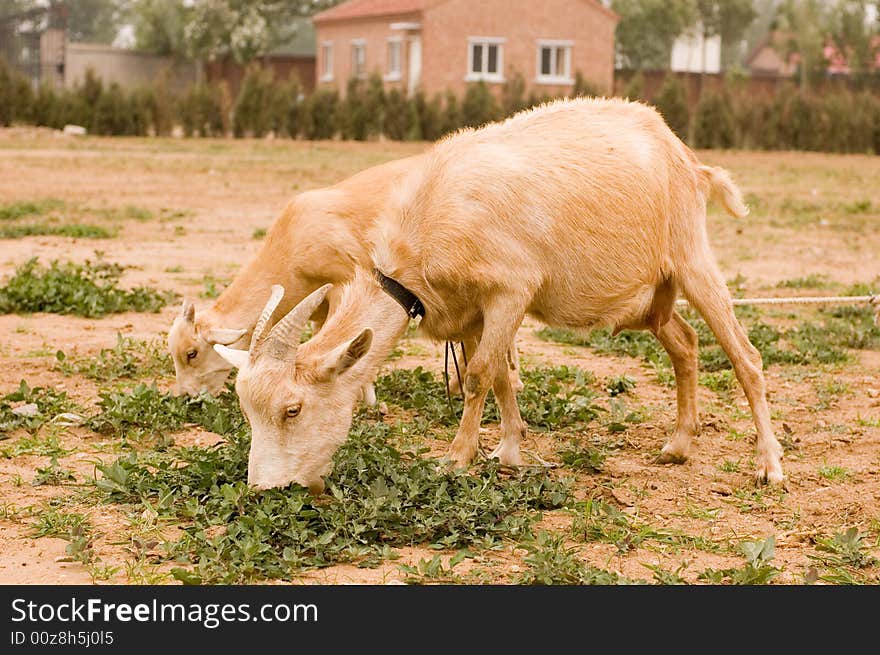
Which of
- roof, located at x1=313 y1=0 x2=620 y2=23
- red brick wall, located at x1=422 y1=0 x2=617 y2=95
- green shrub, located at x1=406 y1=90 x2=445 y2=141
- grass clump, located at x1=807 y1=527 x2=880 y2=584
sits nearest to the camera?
grass clump, located at x1=807 y1=527 x2=880 y2=584

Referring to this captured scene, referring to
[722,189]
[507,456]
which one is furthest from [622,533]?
[722,189]

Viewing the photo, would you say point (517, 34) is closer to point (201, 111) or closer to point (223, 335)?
point (201, 111)

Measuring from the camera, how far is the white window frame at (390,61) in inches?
2023

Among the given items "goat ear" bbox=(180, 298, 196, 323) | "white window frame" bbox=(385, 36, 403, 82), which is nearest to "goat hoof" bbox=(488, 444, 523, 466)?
"goat ear" bbox=(180, 298, 196, 323)

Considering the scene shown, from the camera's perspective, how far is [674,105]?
36125 millimetres

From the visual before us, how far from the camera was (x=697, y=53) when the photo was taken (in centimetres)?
8038

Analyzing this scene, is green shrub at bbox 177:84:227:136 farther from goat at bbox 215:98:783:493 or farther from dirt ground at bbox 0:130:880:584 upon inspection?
goat at bbox 215:98:783:493

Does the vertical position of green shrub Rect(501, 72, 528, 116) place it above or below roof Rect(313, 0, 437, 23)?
below

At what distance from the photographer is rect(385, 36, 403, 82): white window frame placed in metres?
51.4

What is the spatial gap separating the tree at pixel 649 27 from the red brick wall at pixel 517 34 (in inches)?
674

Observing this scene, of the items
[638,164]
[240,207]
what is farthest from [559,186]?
[240,207]

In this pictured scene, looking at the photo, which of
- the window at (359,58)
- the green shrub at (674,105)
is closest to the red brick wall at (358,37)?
the window at (359,58)

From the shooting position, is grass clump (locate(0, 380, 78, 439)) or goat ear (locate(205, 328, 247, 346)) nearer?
grass clump (locate(0, 380, 78, 439))

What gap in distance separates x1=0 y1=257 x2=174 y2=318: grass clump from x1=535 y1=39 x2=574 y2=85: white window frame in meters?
41.5
